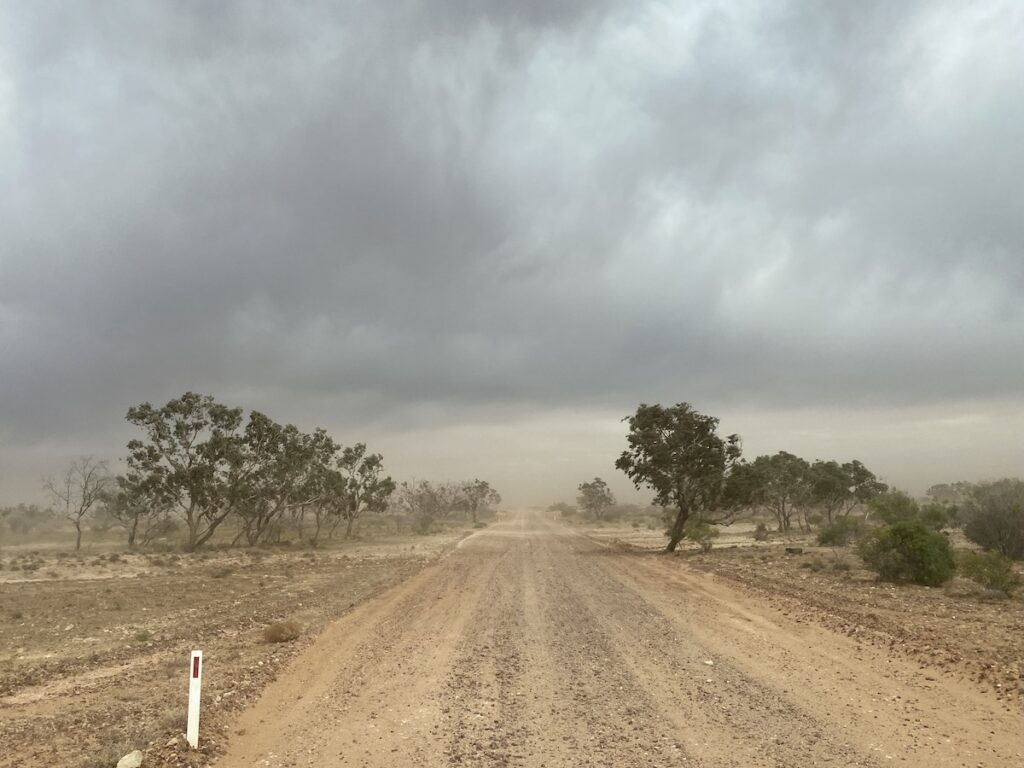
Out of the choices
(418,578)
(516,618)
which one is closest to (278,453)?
(418,578)

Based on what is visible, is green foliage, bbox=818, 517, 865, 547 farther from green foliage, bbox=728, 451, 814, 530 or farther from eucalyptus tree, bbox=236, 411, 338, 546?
eucalyptus tree, bbox=236, 411, 338, 546

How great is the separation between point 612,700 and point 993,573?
45.0 feet

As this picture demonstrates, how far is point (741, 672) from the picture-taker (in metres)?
9.47

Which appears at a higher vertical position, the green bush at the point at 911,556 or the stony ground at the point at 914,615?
the green bush at the point at 911,556

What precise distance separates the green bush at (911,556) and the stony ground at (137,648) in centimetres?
1595

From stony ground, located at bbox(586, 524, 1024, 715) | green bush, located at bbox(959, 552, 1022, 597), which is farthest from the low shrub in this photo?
green bush, located at bbox(959, 552, 1022, 597)

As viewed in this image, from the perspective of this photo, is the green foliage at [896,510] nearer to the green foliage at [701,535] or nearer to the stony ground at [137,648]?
the green foliage at [701,535]

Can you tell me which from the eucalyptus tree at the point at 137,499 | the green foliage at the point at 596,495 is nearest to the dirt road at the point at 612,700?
the eucalyptus tree at the point at 137,499

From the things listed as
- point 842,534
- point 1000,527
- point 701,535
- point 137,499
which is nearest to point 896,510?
point 842,534

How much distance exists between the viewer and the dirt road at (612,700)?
253 inches

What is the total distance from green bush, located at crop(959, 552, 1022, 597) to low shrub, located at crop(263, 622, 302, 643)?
16.8 m

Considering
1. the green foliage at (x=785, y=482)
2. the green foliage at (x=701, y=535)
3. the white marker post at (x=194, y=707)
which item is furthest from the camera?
the green foliage at (x=785, y=482)

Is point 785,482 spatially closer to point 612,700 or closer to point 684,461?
point 684,461

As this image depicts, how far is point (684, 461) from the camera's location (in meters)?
35.1
